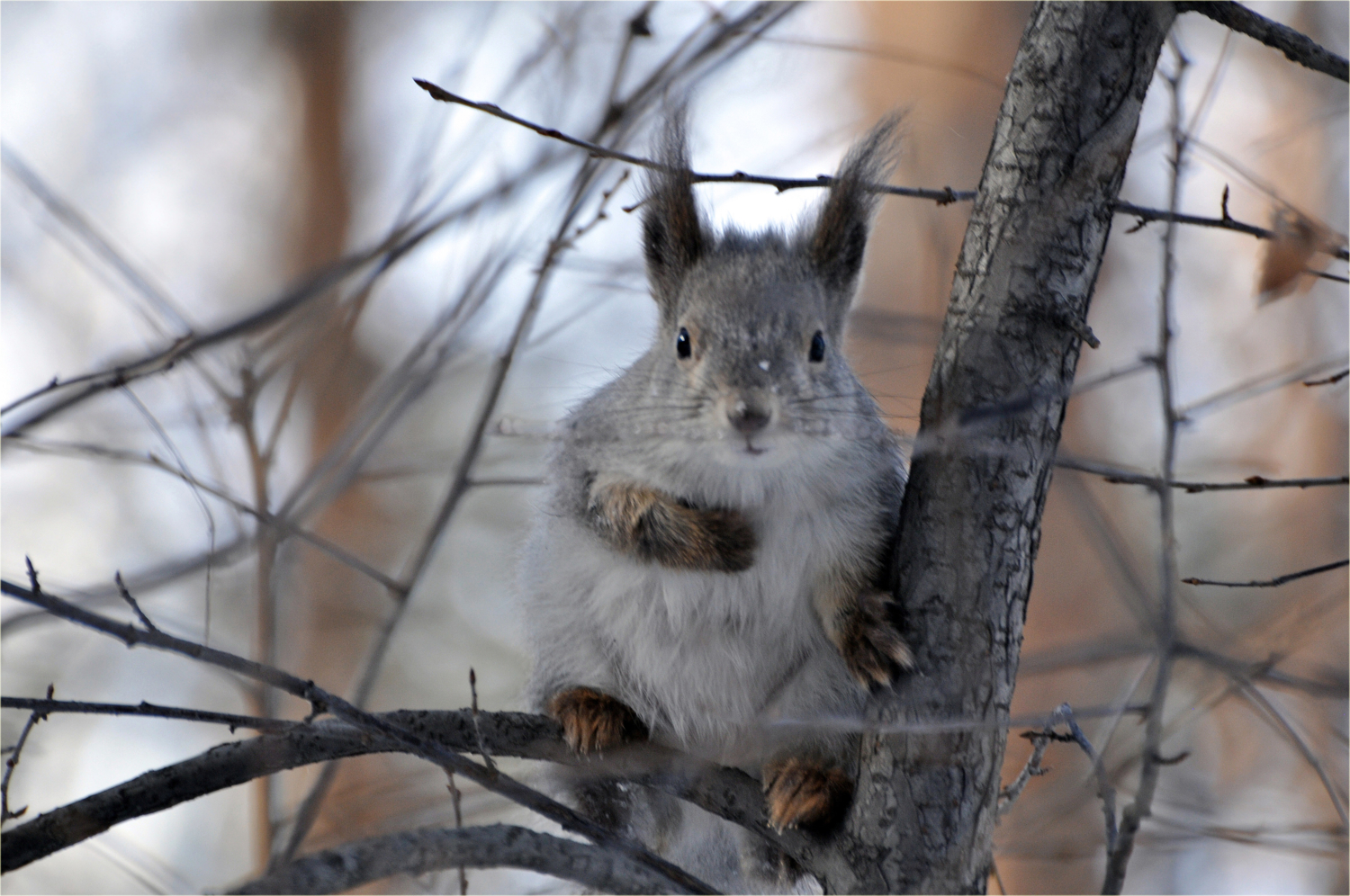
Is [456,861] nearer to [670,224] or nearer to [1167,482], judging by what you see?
[1167,482]

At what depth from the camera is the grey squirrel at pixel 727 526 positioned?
197 centimetres

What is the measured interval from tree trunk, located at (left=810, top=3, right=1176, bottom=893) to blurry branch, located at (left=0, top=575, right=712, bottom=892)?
1.23 ft

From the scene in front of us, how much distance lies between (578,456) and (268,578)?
0.95 m

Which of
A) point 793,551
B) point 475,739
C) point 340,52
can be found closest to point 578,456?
point 793,551

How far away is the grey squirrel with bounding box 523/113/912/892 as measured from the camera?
1.97 m

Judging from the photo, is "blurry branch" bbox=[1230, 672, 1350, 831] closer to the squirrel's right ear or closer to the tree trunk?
the tree trunk

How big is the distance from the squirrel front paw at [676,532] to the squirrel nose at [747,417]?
0.22 meters

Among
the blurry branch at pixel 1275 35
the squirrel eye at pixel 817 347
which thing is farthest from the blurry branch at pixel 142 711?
the blurry branch at pixel 1275 35

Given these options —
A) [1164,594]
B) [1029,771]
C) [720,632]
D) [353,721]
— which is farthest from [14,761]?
[1029,771]

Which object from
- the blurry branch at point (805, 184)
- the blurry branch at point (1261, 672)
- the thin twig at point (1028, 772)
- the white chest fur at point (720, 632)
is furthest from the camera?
the white chest fur at point (720, 632)

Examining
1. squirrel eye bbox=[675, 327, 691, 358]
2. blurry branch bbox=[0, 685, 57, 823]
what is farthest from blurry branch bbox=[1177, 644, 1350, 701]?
blurry branch bbox=[0, 685, 57, 823]

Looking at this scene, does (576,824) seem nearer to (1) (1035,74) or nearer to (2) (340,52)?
(1) (1035,74)

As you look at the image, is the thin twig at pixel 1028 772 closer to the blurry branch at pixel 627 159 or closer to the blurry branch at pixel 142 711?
the blurry branch at pixel 627 159

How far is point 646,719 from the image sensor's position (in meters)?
2.21
